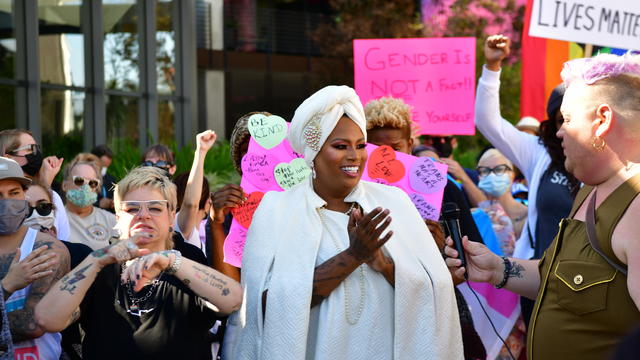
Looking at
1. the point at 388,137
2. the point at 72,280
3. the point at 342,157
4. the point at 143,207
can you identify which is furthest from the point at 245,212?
the point at 72,280

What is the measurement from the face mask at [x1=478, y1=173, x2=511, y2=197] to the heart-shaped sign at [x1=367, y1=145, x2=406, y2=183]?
2.91 m

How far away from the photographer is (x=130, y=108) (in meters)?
15.8

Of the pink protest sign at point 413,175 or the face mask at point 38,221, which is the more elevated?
the pink protest sign at point 413,175

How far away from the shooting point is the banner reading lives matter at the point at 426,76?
7133 mm

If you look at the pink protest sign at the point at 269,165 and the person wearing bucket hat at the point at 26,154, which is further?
the person wearing bucket hat at the point at 26,154

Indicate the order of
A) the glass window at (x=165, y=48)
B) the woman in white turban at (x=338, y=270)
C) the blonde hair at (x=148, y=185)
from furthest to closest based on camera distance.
A: 1. the glass window at (x=165, y=48)
2. the blonde hair at (x=148, y=185)
3. the woman in white turban at (x=338, y=270)

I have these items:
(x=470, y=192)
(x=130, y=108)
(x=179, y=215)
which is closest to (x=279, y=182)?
(x=179, y=215)

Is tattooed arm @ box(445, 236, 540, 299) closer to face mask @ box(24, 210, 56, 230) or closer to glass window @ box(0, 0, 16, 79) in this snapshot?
face mask @ box(24, 210, 56, 230)

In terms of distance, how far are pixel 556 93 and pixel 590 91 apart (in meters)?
1.91

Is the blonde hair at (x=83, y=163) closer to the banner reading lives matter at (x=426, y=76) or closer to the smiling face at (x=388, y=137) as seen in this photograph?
the banner reading lives matter at (x=426, y=76)

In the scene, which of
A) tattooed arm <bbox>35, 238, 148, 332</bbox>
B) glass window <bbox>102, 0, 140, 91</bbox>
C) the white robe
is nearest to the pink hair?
the white robe

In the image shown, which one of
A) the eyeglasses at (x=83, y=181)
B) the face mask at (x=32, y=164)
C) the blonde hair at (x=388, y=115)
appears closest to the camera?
the blonde hair at (x=388, y=115)

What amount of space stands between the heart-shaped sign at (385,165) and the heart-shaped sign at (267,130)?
1.51 ft

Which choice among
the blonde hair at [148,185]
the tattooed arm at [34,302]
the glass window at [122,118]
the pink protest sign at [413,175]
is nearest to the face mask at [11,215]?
the tattooed arm at [34,302]
